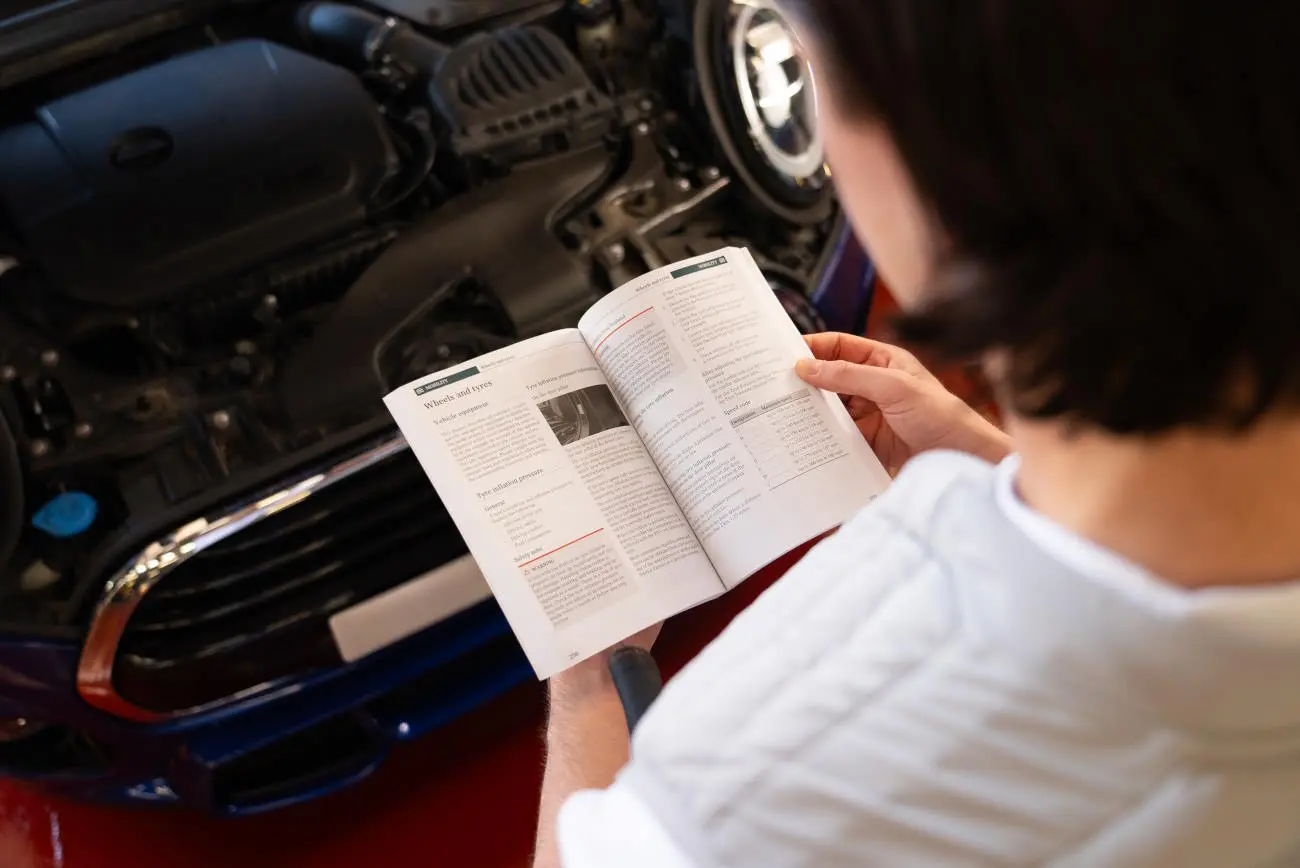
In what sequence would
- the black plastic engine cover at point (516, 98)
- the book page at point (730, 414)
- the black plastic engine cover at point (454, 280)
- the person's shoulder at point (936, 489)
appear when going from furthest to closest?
the black plastic engine cover at point (516, 98) → the black plastic engine cover at point (454, 280) → the book page at point (730, 414) → the person's shoulder at point (936, 489)

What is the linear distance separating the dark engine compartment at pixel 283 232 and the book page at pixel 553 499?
0.34ft

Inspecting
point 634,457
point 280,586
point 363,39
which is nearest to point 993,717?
point 634,457

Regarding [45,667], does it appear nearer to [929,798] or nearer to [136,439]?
[136,439]

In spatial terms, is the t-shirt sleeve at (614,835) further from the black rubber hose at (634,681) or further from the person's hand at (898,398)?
the person's hand at (898,398)

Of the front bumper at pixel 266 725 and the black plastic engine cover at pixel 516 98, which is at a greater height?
the black plastic engine cover at pixel 516 98

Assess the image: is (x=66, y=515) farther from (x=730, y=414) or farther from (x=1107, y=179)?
(x=1107, y=179)

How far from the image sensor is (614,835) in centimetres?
45

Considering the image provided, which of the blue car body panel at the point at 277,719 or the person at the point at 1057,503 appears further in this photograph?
the blue car body panel at the point at 277,719

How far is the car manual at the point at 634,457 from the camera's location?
75 centimetres

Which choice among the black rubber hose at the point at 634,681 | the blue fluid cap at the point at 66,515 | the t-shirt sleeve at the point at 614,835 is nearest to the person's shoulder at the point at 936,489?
the t-shirt sleeve at the point at 614,835

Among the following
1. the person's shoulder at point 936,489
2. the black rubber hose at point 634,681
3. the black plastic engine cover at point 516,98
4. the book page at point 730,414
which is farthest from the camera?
the black plastic engine cover at point 516,98

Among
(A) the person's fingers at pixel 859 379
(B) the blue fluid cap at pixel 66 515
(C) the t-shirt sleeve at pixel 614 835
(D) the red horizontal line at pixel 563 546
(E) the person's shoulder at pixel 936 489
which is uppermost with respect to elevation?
(B) the blue fluid cap at pixel 66 515

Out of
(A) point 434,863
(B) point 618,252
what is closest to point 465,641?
(A) point 434,863

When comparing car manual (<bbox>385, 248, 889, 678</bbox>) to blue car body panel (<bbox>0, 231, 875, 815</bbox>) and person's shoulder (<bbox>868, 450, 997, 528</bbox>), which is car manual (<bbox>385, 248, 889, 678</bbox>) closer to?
blue car body panel (<bbox>0, 231, 875, 815</bbox>)
